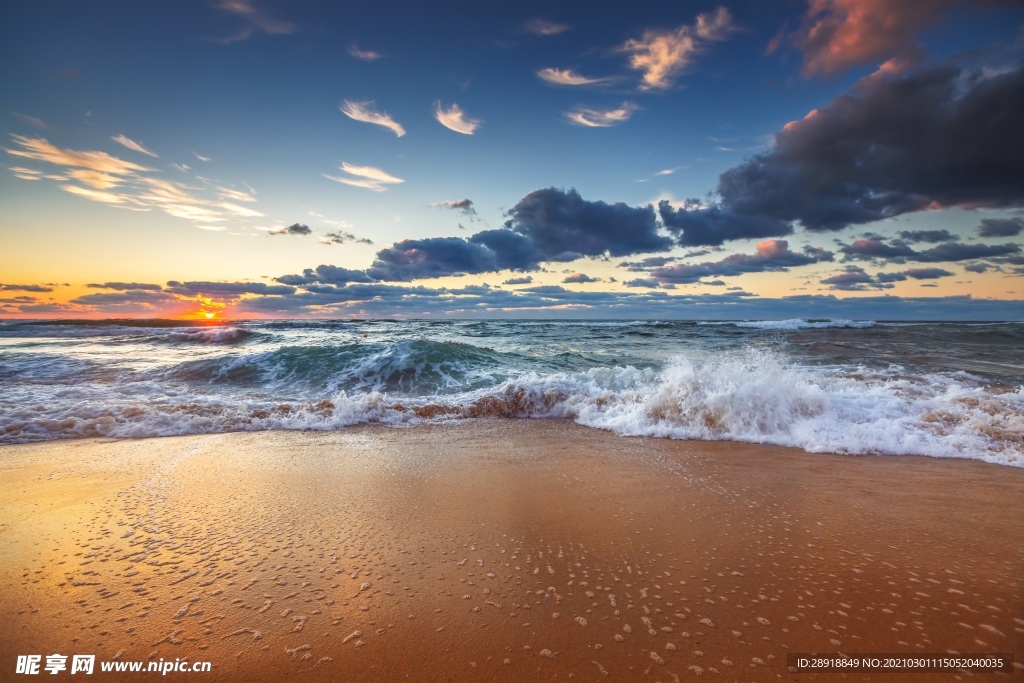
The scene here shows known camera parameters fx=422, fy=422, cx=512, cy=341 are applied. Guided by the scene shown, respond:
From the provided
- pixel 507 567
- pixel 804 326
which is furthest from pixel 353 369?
pixel 804 326

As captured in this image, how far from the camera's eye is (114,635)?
2.07m

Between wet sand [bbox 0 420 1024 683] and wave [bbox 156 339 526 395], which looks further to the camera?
wave [bbox 156 339 526 395]

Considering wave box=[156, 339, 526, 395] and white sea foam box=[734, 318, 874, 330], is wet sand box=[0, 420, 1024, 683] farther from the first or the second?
white sea foam box=[734, 318, 874, 330]

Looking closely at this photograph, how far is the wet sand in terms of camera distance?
1959 millimetres

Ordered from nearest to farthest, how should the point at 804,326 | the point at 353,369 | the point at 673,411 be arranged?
the point at 673,411 < the point at 353,369 < the point at 804,326

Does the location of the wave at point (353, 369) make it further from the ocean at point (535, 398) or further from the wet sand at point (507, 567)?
the wet sand at point (507, 567)

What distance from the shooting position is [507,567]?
8.63 feet

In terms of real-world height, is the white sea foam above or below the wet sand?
below

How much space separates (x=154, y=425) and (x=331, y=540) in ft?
16.4

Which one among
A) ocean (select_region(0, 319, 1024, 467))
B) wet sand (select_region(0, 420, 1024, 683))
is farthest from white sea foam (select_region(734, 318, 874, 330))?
wet sand (select_region(0, 420, 1024, 683))

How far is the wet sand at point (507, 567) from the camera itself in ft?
6.43

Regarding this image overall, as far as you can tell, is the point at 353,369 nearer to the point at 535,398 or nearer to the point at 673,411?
the point at 535,398

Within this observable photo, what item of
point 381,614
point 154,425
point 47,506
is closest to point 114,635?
point 381,614

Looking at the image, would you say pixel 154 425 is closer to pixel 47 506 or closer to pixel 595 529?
pixel 47 506
